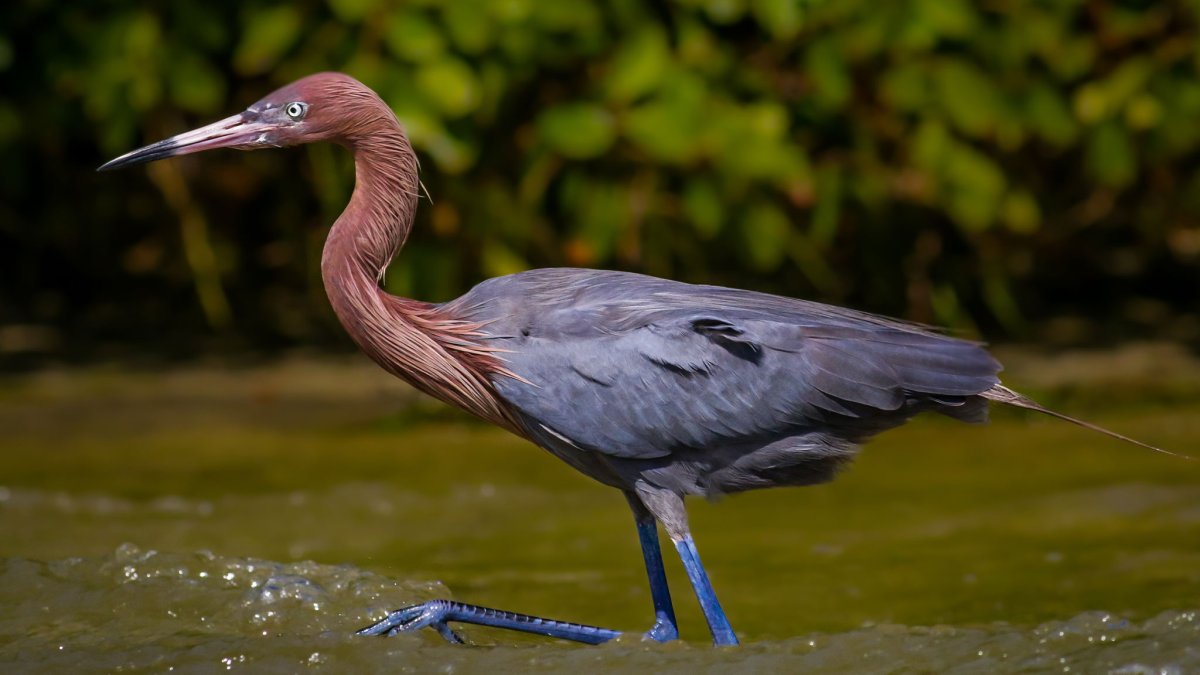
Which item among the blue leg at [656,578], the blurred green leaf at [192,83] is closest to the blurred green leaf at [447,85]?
the blurred green leaf at [192,83]

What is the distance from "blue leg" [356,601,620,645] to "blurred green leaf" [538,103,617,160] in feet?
9.54

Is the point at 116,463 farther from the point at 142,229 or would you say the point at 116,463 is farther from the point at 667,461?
the point at 667,461

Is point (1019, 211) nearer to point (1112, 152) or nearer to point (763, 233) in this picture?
point (1112, 152)

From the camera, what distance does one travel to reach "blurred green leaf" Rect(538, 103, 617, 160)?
22.6 ft

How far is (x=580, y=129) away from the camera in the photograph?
688 centimetres

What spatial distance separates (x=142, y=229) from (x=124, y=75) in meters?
1.72

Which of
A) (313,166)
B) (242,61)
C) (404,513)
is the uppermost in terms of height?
(242,61)

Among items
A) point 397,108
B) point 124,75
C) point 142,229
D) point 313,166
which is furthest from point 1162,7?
point 142,229

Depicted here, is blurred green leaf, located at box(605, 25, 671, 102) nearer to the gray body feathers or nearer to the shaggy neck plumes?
the shaggy neck plumes

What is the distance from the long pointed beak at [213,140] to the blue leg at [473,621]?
1394mm

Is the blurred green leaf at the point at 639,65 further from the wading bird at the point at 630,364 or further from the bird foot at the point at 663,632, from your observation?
the bird foot at the point at 663,632

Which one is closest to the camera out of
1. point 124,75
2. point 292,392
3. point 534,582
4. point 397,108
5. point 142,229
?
point 534,582

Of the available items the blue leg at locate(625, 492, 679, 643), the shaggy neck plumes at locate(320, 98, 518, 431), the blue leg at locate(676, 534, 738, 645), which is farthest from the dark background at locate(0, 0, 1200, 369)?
the blue leg at locate(676, 534, 738, 645)

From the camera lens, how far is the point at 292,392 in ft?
24.8
